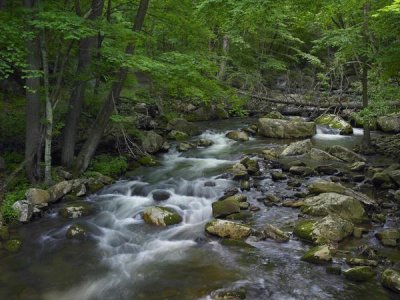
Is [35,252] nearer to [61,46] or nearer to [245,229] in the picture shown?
[245,229]

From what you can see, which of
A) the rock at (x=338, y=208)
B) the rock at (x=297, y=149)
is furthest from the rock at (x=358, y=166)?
the rock at (x=338, y=208)

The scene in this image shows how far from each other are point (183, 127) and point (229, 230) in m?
12.2

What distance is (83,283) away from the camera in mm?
7504

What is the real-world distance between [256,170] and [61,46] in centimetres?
776

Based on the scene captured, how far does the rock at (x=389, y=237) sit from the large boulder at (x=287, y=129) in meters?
11.4

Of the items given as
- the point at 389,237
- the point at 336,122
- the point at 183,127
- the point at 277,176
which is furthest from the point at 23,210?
the point at 336,122

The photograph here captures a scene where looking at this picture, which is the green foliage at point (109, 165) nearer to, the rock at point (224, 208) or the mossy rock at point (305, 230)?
the rock at point (224, 208)

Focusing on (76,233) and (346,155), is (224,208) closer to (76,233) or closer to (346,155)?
(76,233)

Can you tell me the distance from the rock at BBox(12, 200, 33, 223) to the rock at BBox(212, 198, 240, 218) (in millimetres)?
4888

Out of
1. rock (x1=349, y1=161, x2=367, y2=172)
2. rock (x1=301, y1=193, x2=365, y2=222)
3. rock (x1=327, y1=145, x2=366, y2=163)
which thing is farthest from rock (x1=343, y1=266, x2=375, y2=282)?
rock (x1=327, y1=145, x2=366, y2=163)

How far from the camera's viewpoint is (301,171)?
13812 millimetres

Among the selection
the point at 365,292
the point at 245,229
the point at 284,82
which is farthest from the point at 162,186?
the point at 284,82

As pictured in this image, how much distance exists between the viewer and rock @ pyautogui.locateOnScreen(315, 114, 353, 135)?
20.8 m

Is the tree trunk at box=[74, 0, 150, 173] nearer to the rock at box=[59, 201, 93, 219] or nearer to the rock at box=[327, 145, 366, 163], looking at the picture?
the rock at box=[59, 201, 93, 219]
